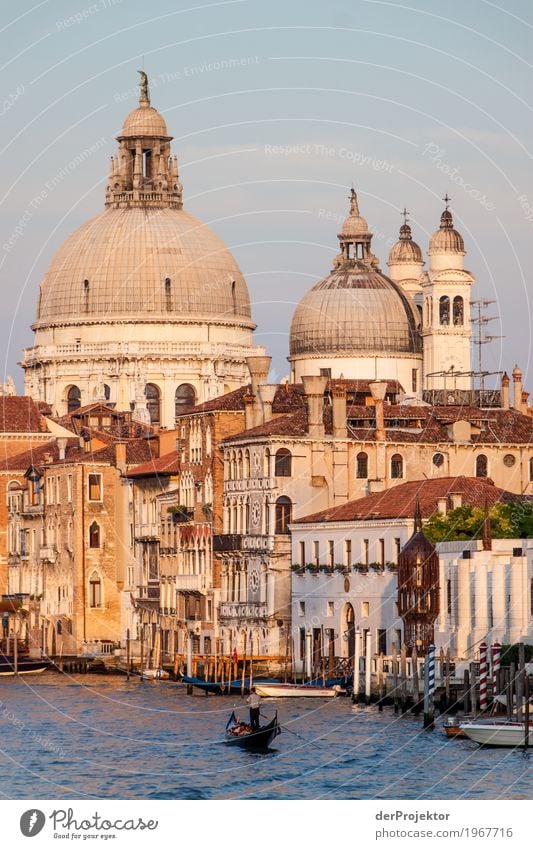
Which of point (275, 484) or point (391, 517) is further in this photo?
point (275, 484)

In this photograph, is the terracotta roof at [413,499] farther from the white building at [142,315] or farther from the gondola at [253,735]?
the white building at [142,315]

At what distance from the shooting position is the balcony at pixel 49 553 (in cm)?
10069

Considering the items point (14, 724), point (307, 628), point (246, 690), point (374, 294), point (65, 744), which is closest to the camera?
point (65, 744)

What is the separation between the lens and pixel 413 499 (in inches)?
3056

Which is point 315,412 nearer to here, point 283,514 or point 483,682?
point 283,514

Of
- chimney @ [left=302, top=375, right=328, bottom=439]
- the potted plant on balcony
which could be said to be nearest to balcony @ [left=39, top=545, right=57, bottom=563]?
the potted plant on balcony

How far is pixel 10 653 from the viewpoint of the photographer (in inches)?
3701

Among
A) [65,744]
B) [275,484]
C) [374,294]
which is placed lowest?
[65,744]

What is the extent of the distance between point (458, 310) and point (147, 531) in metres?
28.6

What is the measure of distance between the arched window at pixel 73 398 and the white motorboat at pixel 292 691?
64566 millimetres

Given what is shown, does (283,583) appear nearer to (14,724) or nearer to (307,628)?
(307,628)

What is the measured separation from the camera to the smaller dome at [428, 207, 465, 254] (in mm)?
119562
